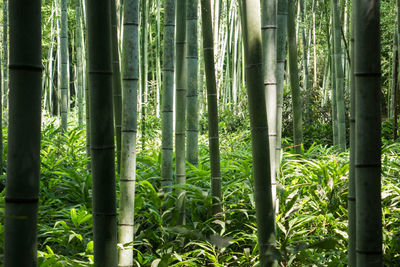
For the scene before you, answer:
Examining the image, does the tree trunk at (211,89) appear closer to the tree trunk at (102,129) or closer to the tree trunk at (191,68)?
the tree trunk at (191,68)

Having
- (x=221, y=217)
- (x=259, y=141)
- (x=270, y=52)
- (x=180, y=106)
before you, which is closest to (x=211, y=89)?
(x=180, y=106)

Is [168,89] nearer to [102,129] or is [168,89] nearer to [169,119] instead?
[169,119]

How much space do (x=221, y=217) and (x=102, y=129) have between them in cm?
155

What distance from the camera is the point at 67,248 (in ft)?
8.36

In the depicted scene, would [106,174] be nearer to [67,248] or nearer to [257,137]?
[257,137]

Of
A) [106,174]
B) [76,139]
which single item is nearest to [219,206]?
[106,174]

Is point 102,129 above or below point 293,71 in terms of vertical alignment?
below

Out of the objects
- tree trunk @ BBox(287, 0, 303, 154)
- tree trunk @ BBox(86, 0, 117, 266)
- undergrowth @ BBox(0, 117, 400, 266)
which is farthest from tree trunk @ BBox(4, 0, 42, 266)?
tree trunk @ BBox(287, 0, 303, 154)

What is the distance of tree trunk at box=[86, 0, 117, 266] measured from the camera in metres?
1.38

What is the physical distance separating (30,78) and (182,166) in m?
1.92

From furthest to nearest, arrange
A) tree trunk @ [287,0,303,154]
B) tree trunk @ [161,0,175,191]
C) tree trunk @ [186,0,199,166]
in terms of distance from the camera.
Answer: tree trunk @ [287,0,303,154] < tree trunk @ [186,0,199,166] < tree trunk @ [161,0,175,191]

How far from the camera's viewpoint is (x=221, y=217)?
2857 mm

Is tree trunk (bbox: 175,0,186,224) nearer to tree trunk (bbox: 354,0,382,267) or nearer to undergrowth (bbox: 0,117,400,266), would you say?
undergrowth (bbox: 0,117,400,266)

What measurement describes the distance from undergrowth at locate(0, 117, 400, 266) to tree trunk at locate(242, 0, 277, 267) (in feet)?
1.34
